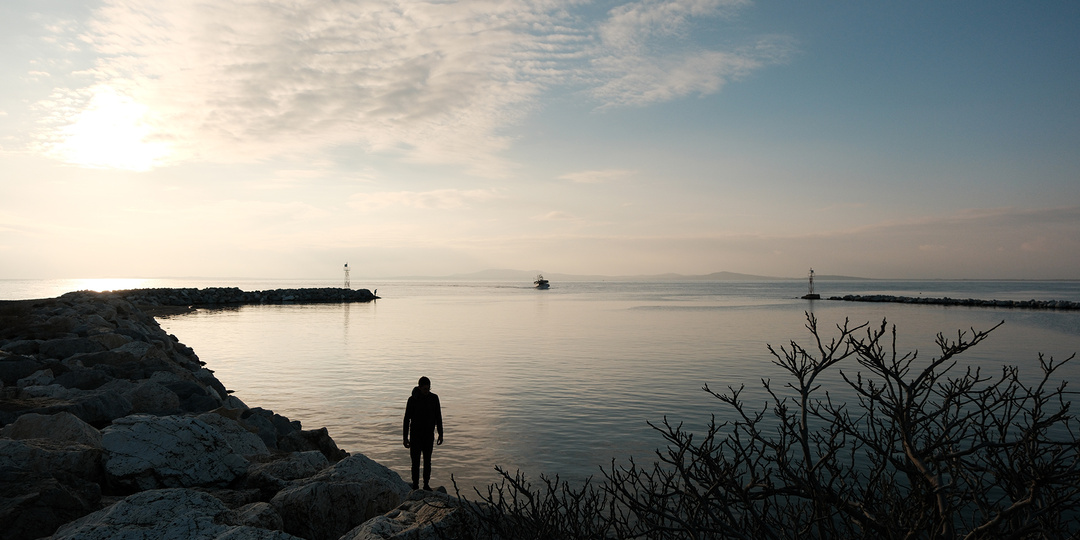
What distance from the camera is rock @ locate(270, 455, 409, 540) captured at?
651 centimetres

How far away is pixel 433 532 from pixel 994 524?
4.34 m

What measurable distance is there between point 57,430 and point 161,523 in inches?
135

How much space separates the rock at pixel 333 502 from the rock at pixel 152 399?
17.3 feet

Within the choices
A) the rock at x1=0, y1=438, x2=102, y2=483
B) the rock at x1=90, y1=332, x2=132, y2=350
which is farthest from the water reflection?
the rock at x1=0, y1=438, x2=102, y2=483

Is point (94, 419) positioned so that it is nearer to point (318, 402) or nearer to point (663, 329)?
point (318, 402)

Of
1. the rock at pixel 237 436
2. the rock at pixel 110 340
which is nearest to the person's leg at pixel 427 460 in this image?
the rock at pixel 237 436

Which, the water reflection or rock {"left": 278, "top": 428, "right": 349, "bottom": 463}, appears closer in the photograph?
rock {"left": 278, "top": 428, "right": 349, "bottom": 463}

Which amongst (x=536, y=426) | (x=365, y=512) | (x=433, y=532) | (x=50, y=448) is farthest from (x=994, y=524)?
(x=536, y=426)

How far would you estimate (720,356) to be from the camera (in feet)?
88.5

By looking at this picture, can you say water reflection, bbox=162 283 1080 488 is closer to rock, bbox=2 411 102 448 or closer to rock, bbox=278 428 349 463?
rock, bbox=278 428 349 463

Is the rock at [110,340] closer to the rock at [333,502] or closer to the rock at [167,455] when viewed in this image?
the rock at [167,455]

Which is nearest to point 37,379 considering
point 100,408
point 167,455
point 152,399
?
point 152,399

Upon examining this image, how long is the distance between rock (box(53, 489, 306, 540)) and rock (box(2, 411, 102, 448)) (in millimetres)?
2326

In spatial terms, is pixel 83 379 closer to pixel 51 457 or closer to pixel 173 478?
pixel 51 457
